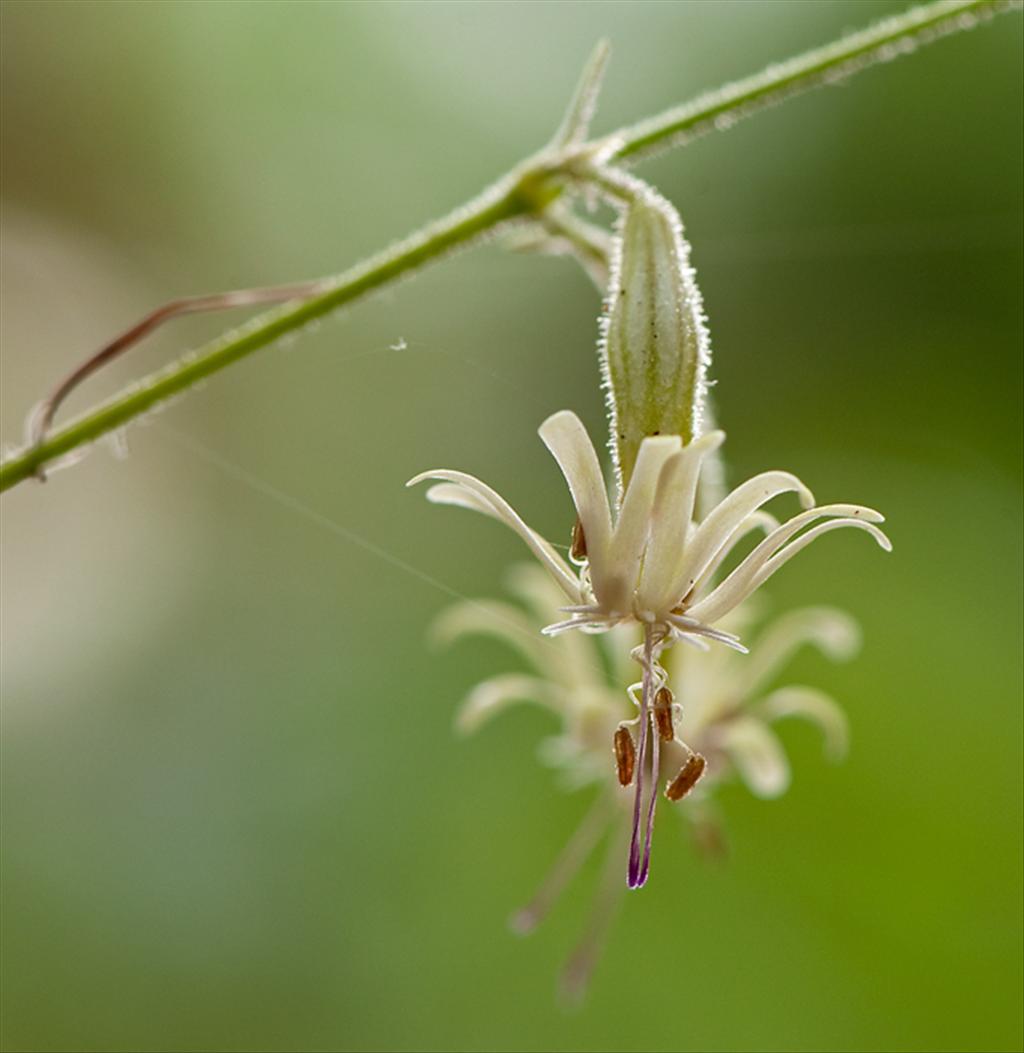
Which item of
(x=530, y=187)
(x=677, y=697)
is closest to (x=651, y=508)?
(x=530, y=187)

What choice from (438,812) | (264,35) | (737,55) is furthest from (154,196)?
(438,812)

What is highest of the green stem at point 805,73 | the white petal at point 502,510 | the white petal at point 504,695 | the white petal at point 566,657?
the green stem at point 805,73

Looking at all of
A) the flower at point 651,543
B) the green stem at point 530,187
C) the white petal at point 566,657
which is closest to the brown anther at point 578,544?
the flower at point 651,543

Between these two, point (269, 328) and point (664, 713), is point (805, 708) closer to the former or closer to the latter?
point (664, 713)

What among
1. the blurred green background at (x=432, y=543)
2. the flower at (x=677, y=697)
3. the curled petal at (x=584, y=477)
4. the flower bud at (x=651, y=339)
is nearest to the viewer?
the curled petal at (x=584, y=477)

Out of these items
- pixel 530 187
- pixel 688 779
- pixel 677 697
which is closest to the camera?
pixel 688 779

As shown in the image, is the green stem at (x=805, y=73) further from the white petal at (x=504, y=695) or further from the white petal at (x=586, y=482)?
the white petal at (x=504, y=695)

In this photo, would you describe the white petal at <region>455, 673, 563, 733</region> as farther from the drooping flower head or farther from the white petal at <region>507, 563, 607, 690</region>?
the drooping flower head
